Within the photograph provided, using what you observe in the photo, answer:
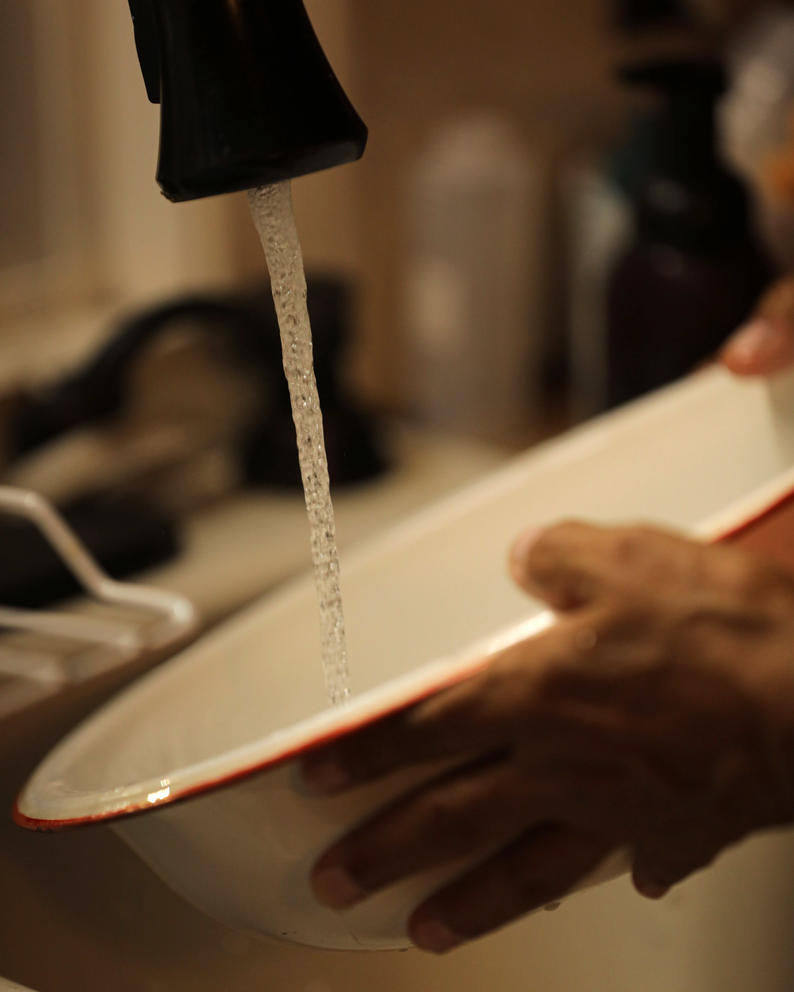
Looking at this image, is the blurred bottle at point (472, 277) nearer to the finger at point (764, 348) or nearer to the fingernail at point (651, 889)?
the finger at point (764, 348)

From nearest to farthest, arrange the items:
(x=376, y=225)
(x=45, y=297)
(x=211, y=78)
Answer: (x=211, y=78)
(x=45, y=297)
(x=376, y=225)

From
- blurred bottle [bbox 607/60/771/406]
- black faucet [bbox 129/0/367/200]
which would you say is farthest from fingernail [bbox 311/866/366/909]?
blurred bottle [bbox 607/60/771/406]

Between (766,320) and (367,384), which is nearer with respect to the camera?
(766,320)

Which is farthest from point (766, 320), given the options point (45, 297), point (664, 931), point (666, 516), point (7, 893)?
point (45, 297)

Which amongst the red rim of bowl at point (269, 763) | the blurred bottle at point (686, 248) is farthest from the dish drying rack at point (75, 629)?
the blurred bottle at point (686, 248)

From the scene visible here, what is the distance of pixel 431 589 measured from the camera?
18.1 inches

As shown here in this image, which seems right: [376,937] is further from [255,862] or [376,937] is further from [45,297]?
[45,297]

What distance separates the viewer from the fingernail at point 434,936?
28cm

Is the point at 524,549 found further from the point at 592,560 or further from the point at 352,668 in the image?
the point at 352,668

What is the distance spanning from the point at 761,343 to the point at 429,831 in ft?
0.99

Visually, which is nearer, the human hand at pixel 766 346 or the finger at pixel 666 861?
the finger at pixel 666 861

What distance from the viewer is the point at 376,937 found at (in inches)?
11.7

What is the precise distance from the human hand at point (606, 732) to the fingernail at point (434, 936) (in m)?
0.02

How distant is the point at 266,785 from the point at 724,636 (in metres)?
0.10
